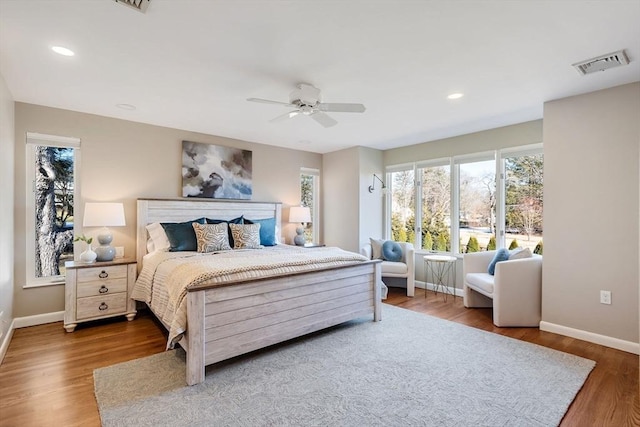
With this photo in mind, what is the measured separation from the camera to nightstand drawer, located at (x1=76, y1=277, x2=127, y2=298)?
10.8ft

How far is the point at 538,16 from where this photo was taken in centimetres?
188

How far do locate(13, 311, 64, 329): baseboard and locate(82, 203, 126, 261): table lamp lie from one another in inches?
31.0

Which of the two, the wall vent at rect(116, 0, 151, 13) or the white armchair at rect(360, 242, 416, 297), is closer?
the wall vent at rect(116, 0, 151, 13)

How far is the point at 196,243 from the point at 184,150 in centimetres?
144

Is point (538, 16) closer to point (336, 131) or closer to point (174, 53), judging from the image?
point (174, 53)

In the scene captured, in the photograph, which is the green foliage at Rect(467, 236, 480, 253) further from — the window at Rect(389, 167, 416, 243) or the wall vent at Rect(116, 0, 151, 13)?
the wall vent at Rect(116, 0, 151, 13)

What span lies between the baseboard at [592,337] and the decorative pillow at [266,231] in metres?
3.45

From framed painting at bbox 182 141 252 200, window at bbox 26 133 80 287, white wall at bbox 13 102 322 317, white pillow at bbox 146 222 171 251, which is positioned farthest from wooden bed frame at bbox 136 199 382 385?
window at bbox 26 133 80 287

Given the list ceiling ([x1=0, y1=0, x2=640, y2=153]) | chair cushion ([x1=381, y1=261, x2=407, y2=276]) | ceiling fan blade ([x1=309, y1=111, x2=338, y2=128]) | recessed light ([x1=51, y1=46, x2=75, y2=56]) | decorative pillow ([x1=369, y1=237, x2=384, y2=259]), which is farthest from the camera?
decorative pillow ([x1=369, y1=237, x2=384, y2=259])

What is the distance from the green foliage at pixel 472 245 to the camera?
463cm

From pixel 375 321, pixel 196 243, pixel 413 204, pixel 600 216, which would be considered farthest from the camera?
pixel 413 204

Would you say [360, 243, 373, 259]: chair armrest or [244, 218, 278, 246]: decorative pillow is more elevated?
[244, 218, 278, 246]: decorative pillow

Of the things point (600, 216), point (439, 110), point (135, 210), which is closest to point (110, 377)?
point (135, 210)

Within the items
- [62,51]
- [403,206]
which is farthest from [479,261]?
[62,51]
